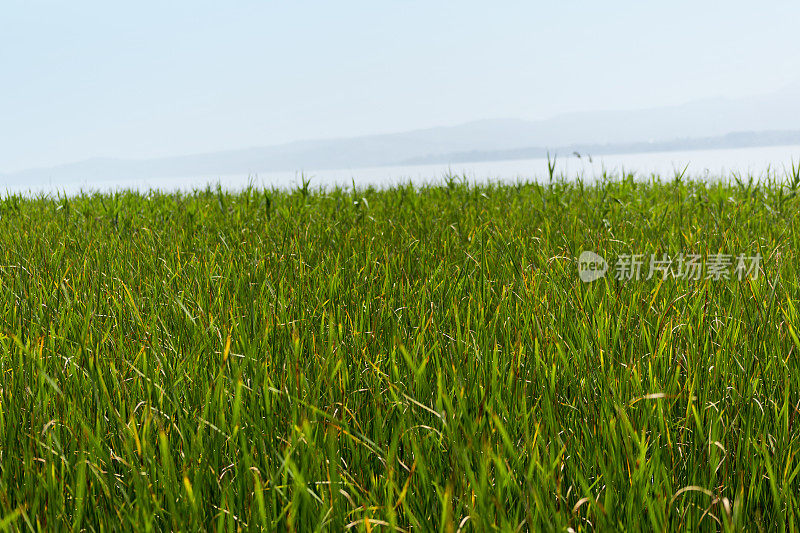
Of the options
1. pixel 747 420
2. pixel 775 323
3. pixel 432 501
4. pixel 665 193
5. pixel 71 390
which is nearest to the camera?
pixel 432 501

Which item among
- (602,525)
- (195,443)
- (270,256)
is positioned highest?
(270,256)

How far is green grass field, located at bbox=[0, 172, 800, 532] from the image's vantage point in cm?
100

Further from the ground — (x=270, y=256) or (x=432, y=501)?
(x=270, y=256)

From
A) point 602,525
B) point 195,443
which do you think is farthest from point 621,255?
point 195,443

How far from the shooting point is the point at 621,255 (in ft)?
8.87

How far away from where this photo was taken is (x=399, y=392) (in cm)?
138

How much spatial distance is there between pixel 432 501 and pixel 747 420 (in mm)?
736

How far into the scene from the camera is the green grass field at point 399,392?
3.28 feet

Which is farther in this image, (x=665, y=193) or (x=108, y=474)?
(x=665, y=193)

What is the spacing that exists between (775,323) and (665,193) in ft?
12.7

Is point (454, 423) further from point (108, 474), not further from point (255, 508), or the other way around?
point (108, 474)

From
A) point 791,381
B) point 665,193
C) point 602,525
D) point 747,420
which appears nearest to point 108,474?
point 602,525

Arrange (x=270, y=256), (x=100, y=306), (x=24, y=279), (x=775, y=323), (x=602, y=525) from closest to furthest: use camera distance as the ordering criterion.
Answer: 1. (x=602, y=525)
2. (x=775, y=323)
3. (x=100, y=306)
4. (x=24, y=279)
5. (x=270, y=256)

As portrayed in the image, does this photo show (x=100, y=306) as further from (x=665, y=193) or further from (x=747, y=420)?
(x=665, y=193)
